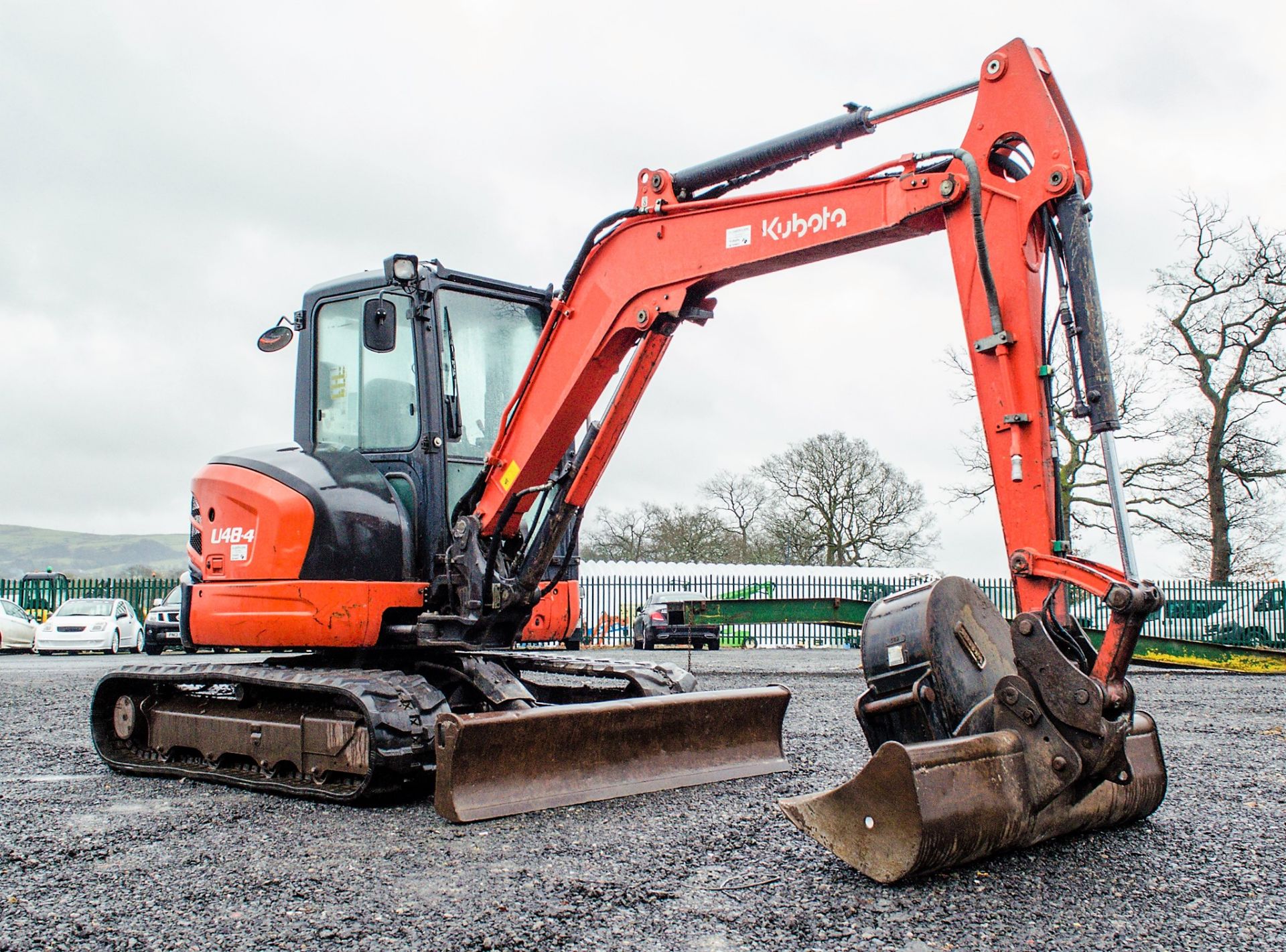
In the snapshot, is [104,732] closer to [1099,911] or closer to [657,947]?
[657,947]

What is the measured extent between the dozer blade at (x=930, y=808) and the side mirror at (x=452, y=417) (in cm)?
316

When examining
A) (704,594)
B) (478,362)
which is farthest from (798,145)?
(704,594)

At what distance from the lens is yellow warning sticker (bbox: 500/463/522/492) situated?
6146mm

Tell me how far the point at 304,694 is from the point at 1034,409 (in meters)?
4.09

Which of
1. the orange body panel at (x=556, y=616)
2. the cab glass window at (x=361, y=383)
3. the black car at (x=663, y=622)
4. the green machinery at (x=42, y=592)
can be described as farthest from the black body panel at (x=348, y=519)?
the green machinery at (x=42, y=592)

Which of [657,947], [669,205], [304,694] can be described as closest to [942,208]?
[669,205]

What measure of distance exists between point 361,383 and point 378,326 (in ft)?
1.73

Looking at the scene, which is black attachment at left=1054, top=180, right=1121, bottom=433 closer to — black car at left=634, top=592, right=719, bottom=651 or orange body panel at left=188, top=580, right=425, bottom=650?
orange body panel at left=188, top=580, right=425, bottom=650

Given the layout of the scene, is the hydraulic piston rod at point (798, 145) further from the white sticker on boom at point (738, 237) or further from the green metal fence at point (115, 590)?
the green metal fence at point (115, 590)

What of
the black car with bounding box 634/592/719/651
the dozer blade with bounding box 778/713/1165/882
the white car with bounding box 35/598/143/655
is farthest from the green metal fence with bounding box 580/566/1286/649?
the dozer blade with bounding box 778/713/1165/882

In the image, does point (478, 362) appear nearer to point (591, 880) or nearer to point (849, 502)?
point (591, 880)

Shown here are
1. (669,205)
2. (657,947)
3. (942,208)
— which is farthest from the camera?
(669,205)

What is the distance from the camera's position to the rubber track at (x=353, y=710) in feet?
17.3

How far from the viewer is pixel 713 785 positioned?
590cm
